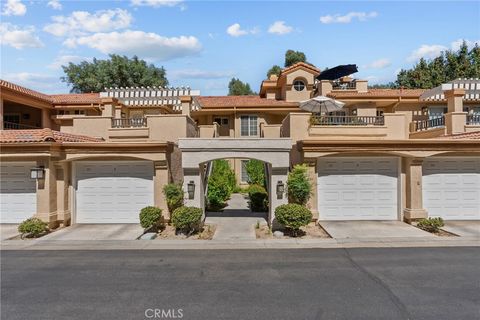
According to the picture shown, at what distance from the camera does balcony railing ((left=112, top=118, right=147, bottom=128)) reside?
59.3 ft

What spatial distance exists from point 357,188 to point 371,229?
2.16m

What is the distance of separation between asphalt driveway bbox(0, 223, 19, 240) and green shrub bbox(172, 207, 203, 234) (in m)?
6.37

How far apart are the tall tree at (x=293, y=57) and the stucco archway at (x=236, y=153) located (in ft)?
143

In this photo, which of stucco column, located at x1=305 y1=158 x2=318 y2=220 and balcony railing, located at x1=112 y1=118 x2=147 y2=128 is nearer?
stucco column, located at x1=305 y1=158 x2=318 y2=220

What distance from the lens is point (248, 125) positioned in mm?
24891

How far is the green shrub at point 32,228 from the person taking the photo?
40.1 ft

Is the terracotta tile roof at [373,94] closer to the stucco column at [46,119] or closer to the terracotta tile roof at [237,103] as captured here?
the terracotta tile roof at [237,103]

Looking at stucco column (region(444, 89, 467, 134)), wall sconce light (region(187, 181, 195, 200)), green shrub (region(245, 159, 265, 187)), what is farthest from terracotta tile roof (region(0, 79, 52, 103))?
stucco column (region(444, 89, 467, 134))

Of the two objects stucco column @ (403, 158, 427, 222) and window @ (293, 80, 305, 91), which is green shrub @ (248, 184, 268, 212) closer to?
stucco column @ (403, 158, 427, 222)

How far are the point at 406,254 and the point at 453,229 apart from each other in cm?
458

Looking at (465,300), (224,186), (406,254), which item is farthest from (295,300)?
(224,186)

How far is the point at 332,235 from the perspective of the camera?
12.3 metres

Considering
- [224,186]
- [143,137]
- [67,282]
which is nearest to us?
[67,282]

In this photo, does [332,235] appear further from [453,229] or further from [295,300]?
[295,300]
